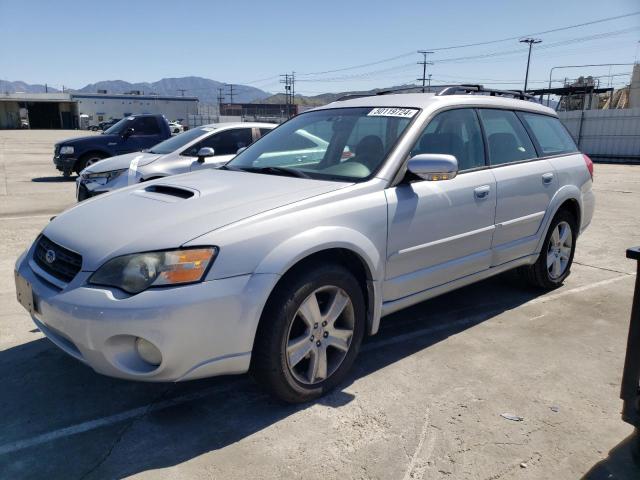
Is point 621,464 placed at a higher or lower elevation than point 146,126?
lower

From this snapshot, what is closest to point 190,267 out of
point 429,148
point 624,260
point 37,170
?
point 429,148

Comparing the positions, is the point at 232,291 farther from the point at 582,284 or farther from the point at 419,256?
the point at 582,284

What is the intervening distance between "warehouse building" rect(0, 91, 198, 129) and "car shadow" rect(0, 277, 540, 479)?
74385 mm

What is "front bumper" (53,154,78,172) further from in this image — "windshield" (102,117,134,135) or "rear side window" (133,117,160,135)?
"rear side window" (133,117,160,135)

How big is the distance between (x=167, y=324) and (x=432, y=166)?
1749 mm

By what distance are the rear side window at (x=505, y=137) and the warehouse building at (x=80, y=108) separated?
73.7 metres

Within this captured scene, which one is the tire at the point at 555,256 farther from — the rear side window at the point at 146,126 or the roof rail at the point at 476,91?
the rear side window at the point at 146,126

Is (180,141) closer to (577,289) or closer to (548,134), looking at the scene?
(548,134)

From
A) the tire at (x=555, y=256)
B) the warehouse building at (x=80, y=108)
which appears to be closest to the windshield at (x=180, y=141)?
the tire at (x=555, y=256)

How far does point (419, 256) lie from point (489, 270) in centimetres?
97

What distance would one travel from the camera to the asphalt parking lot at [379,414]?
7.92 ft

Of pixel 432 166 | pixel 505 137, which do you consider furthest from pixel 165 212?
pixel 505 137

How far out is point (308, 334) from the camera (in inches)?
111

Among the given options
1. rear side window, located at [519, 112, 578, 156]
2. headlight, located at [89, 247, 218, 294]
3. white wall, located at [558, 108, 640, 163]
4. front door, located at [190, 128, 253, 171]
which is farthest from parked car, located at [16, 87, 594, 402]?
white wall, located at [558, 108, 640, 163]
